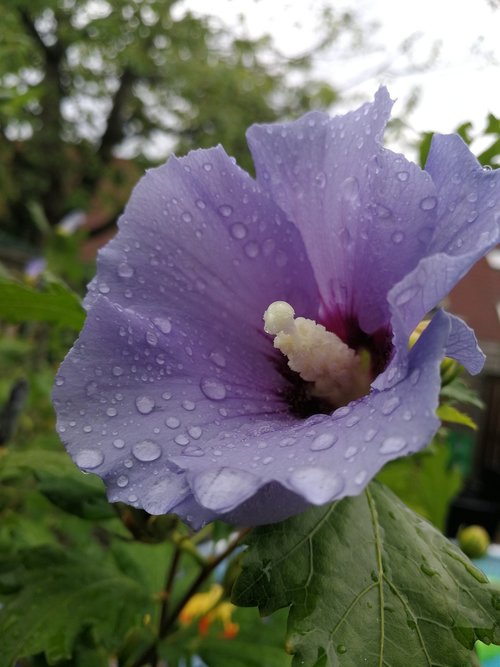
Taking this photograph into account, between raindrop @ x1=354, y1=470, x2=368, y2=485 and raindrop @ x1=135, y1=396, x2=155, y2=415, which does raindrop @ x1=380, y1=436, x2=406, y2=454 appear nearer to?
raindrop @ x1=354, y1=470, x2=368, y2=485

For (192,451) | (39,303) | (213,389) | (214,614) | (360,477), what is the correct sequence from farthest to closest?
(214,614), (39,303), (213,389), (192,451), (360,477)

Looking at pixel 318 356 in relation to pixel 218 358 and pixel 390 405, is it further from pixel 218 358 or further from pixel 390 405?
pixel 390 405

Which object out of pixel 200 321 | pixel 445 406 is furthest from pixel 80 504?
pixel 445 406

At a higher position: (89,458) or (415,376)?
(415,376)

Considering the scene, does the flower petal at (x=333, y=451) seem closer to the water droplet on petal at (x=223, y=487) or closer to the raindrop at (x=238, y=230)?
the water droplet on petal at (x=223, y=487)

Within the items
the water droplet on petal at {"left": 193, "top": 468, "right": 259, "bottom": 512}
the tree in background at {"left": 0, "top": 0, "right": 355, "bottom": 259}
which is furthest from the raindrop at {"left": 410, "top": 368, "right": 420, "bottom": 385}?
the tree in background at {"left": 0, "top": 0, "right": 355, "bottom": 259}

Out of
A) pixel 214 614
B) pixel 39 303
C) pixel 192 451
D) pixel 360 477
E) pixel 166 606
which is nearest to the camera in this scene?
pixel 360 477

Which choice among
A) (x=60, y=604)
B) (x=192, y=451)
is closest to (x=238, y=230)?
(x=192, y=451)
